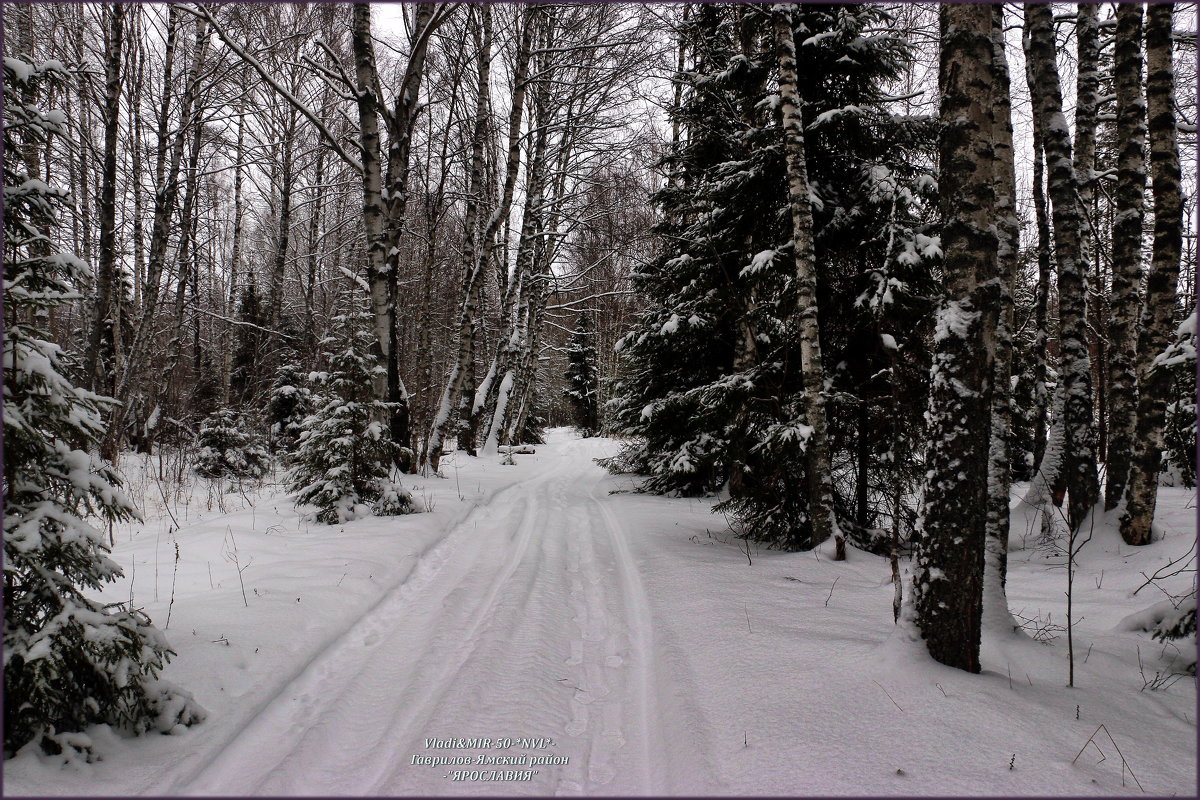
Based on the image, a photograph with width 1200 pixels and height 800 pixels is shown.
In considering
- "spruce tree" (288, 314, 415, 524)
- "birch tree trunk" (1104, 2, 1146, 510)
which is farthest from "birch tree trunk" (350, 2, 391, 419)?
"birch tree trunk" (1104, 2, 1146, 510)

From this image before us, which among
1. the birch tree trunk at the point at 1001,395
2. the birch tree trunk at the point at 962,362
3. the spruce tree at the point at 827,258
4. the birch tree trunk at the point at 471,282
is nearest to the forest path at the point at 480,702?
the birch tree trunk at the point at 962,362

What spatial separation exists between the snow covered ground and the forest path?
0.05 ft

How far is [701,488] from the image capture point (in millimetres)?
12031

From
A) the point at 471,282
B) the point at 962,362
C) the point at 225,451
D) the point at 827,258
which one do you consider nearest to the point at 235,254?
the point at 225,451

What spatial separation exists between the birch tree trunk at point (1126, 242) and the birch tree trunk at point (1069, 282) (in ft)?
0.85

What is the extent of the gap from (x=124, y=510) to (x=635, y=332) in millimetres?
9836

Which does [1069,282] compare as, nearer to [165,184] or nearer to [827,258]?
[827,258]

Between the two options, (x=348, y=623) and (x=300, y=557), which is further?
(x=300, y=557)

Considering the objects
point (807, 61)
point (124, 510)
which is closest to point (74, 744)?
point (124, 510)

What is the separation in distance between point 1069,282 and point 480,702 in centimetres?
871

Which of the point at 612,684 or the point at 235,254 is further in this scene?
the point at 235,254

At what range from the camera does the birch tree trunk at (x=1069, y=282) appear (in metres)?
6.68

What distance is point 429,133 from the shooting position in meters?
16.5

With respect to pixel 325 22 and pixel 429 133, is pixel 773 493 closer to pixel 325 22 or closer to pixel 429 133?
pixel 325 22
